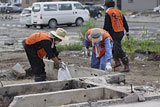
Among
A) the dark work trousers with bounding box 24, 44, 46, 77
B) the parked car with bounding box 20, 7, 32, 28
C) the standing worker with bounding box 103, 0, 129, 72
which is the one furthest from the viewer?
the parked car with bounding box 20, 7, 32, 28

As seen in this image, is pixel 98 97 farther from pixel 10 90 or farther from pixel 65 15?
pixel 65 15

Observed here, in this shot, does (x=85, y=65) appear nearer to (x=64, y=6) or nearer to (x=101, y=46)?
(x=101, y=46)

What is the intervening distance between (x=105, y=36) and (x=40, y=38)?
1.42 metres

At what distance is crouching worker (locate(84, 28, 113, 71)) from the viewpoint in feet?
27.8

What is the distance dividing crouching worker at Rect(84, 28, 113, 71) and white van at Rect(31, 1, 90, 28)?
62.1 feet

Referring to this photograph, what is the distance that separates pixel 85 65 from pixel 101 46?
11.3 feet

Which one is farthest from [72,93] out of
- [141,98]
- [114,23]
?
[114,23]

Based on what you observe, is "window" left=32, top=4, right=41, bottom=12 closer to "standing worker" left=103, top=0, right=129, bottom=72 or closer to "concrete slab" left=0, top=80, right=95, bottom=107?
"standing worker" left=103, top=0, right=129, bottom=72

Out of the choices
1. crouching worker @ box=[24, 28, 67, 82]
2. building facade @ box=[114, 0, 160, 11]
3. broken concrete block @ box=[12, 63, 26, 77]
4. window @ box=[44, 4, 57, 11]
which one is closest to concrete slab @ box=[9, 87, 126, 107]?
crouching worker @ box=[24, 28, 67, 82]

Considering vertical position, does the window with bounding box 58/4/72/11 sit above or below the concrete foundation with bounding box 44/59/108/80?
above

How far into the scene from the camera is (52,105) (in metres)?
6.68

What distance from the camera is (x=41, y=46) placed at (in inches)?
319

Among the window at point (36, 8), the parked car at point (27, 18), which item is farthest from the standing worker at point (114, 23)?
the parked car at point (27, 18)

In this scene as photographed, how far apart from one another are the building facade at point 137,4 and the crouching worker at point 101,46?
148 feet
